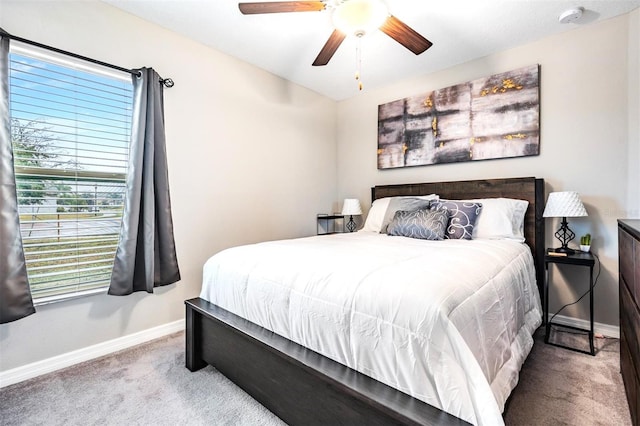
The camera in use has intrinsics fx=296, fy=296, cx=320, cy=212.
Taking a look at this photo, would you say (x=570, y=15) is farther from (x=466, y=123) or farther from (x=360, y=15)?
(x=360, y=15)

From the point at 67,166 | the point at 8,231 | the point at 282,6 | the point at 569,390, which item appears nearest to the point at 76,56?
the point at 67,166

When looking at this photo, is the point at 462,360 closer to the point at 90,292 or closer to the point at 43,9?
the point at 90,292

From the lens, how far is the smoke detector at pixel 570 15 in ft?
7.43

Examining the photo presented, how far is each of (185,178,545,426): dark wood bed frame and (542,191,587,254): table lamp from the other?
213 cm

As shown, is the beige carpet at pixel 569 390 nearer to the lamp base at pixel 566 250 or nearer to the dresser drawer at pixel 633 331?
the dresser drawer at pixel 633 331

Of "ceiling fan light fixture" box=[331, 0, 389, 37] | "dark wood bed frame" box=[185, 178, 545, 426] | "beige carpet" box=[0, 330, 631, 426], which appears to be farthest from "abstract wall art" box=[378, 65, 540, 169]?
"dark wood bed frame" box=[185, 178, 545, 426]

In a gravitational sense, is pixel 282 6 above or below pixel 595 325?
above

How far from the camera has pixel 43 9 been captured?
195 cm

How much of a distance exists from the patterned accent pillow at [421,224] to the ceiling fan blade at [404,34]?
1.33 meters

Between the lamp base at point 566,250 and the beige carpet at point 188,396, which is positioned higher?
the lamp base at point 566,250

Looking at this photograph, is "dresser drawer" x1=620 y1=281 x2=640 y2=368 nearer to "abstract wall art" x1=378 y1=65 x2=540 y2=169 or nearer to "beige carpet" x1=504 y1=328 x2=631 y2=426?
"beige carpet" x1=504 y1=328 x2=631 y2=426

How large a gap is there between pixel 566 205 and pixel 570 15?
1.48 meters

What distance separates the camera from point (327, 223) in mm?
4133

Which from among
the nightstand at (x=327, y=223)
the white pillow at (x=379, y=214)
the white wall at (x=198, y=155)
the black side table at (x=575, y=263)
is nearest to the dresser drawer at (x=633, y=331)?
the black side table at (x=575, y=263)
